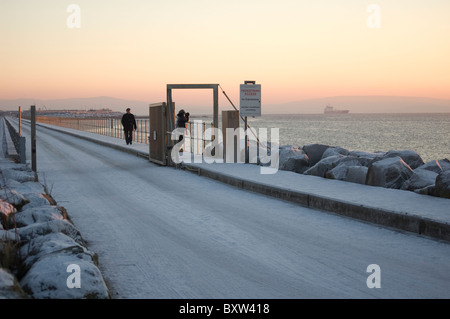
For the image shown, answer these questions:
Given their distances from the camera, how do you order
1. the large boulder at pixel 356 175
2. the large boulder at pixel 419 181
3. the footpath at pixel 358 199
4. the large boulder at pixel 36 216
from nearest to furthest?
1. the large boulder at pixel 36 216
2. the footpath at pixel 358 199
3. the large boulder at pixel 419 181
4. the large boulder at pixel 356 175

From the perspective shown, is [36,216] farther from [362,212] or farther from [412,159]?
[412,159]

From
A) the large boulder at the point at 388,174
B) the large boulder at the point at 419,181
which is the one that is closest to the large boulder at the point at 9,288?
the large boulder at the point at 419,181

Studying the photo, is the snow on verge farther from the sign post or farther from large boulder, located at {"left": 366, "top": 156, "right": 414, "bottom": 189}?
the sign post

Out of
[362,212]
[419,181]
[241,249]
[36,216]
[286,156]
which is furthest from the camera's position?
[286,156]

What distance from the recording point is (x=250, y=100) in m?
16.4

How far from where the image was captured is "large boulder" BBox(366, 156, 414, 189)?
37.3ft

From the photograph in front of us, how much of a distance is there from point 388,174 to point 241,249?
5859 mm

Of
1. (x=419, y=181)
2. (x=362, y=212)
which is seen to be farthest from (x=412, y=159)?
(x=362, y=212)

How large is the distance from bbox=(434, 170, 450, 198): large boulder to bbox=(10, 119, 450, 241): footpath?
179 millimetres

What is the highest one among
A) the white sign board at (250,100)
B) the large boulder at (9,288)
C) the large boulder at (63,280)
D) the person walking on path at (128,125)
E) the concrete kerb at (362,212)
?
the white sign board at (250,100)

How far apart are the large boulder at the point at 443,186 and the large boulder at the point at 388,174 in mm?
1914

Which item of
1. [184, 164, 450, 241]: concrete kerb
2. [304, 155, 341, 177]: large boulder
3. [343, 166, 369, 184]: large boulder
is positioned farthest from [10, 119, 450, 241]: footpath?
[304, 155, 341, 177]: large boulder

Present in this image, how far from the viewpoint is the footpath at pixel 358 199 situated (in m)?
7.55

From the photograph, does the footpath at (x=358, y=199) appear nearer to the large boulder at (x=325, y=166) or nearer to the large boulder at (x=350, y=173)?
the large boulder at (x=350, y=173)
